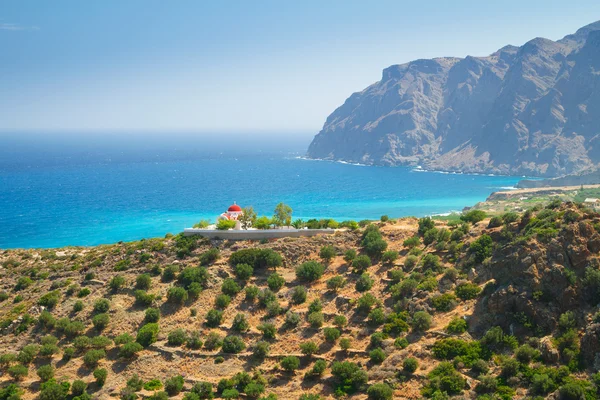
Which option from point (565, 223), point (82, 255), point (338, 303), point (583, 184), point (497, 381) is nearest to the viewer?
point (497, 381)

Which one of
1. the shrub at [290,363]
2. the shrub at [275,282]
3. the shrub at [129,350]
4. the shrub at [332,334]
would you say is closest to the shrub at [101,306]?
the shrub at [129,350]

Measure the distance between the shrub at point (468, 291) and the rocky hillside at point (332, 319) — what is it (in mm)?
79

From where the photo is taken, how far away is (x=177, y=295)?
36.9 m

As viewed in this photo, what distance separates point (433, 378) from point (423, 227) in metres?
19.2

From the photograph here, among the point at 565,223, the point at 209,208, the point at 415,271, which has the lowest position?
the point at 209,208

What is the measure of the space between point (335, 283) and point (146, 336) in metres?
14.5

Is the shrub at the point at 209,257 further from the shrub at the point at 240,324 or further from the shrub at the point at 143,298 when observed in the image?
the shrub at the point at 240,324

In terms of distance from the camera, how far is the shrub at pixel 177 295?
36969 millimetres

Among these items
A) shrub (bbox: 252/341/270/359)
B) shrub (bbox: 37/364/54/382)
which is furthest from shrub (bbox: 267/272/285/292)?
shrub (bbox: 37/364/54/382)

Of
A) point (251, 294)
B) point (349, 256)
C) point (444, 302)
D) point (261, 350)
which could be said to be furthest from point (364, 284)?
point (261, 350)

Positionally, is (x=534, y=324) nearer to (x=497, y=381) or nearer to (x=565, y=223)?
(x=497, y=381)

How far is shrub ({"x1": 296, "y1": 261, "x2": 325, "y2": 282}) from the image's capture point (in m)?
38.8

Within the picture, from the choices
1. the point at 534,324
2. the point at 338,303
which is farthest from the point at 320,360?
the point at 534,324

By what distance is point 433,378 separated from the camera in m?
26.6
